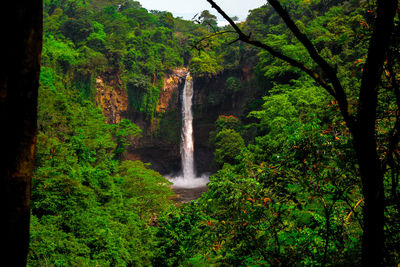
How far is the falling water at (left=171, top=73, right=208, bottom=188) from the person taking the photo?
30.5 metres

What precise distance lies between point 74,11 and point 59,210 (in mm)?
28446

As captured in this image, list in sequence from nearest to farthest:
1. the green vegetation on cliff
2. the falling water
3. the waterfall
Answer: the green vegetation on cliff < the falling water < the waterfall

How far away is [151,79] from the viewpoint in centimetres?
3047

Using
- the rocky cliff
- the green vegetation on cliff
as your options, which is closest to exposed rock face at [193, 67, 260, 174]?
the rocky cliff

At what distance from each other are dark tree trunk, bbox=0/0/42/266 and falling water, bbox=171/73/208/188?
2884 cm

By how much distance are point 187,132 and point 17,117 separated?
99.7 feet

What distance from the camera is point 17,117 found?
1.25 m

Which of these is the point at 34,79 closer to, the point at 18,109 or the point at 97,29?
the point at 18,109

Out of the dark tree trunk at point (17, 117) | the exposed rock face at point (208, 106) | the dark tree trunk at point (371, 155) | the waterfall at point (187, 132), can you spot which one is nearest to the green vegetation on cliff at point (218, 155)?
the exposed rock face at point (208, 106)

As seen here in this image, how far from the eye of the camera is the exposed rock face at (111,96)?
26.8 m

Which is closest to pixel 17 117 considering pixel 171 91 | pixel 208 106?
pixel 208 106

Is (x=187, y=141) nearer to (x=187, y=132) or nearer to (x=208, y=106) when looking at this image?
(x=187, y=132)

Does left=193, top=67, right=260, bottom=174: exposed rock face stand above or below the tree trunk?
above

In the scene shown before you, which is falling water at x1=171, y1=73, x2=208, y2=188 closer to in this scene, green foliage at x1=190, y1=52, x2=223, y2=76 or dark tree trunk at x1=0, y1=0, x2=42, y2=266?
green foliage at x1=190, y1=52, x2=223, y2=76
